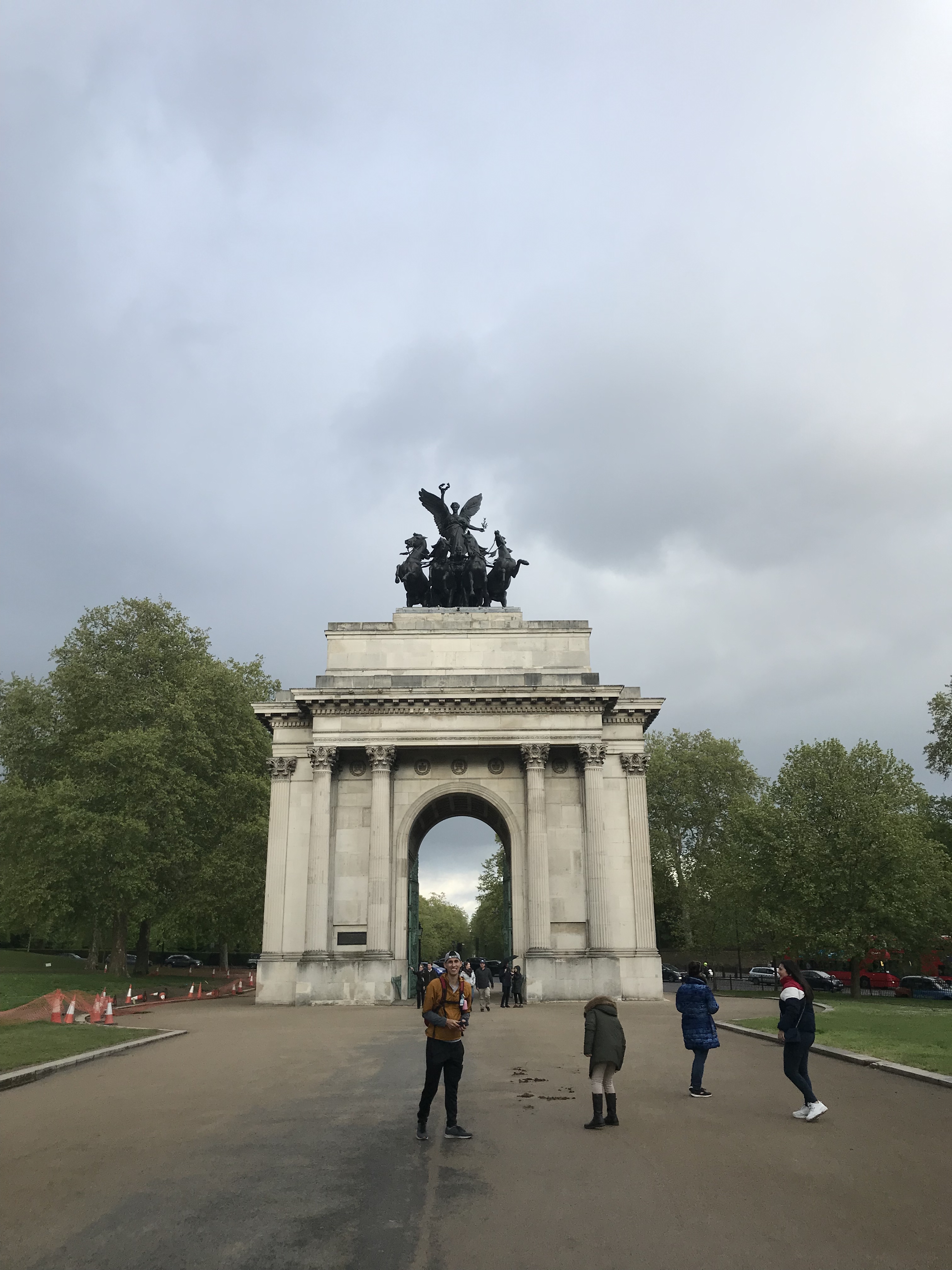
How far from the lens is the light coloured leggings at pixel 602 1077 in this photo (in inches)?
411

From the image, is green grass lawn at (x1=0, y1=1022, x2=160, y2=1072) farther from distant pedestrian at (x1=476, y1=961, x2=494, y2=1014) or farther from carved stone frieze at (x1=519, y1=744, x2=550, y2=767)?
carved stone frieze at (x1=519, y1=744, x2=550, y2=767)

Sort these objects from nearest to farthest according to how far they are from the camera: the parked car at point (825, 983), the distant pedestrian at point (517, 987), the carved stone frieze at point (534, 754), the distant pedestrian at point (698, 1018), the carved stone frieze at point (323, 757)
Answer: the distant pedestrian at point (698, 1018) → the distant pedestrian at point (517, 987) → the carved stone frieze at point (534, 754) → the carved stone frieze at point (323, 757) → the parked car at point (825, 983)

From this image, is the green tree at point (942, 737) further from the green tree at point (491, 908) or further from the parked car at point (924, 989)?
the green tree at point (491, 908)

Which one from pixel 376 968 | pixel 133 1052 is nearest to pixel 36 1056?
pixel 133 1052

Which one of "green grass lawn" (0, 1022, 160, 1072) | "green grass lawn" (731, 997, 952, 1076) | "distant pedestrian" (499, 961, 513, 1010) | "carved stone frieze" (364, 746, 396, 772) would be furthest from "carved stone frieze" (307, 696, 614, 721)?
"green grass lawn" (0, 1022, 160, 1072)

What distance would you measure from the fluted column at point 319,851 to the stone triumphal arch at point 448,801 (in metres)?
0.07

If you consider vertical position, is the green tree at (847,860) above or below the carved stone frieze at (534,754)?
below

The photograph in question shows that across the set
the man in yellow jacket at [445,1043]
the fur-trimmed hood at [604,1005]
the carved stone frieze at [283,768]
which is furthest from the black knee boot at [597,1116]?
the carved stone frieze at [283,768]

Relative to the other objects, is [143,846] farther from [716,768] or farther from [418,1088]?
[716,768]

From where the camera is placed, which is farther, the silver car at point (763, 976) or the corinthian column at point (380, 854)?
the silver car at point (763, 976)

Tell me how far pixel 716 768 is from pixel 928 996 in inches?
1038

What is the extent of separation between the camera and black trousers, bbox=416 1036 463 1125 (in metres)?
9.73

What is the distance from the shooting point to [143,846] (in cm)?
4009

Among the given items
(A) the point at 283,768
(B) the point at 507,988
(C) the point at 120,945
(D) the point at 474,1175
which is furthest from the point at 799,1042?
(C) the point at 120,945
